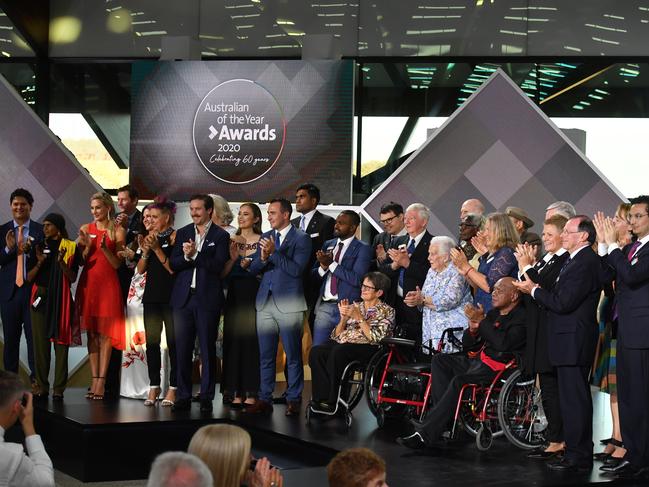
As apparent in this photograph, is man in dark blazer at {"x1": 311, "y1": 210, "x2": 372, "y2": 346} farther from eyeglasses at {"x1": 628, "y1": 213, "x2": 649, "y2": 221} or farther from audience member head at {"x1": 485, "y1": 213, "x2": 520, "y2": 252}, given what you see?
eyeglasses at {"x1": 628, "y1": 213, "x2": 649, "y2": 221}

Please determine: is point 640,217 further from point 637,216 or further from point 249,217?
point 249,217

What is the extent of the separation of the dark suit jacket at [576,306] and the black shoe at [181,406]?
288 centimetres

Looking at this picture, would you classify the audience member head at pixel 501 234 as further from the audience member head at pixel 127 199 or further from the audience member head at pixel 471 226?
the audience member head at pixel 127 199

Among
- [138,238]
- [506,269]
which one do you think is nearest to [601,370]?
[506,269]

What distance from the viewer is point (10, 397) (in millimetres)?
3842

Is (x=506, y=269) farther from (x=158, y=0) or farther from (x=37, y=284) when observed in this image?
(x=158, y=0)

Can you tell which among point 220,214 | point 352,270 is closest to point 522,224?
point 352,270

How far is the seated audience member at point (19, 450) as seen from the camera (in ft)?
12.3

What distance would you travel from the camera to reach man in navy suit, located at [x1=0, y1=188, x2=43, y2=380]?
831 cm

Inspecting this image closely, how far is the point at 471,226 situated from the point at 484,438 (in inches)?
60.3

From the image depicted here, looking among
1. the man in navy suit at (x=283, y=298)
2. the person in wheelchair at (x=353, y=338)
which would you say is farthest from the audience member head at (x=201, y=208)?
the person in wheelchair at (x=353, y=338)

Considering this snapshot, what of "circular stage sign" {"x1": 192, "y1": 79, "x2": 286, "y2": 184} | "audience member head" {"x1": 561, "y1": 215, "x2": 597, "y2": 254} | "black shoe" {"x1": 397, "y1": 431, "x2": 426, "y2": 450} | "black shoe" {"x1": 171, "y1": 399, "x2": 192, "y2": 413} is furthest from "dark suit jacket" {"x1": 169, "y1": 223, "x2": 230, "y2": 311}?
"circular stage sign" {"x1": 192, "y1": 79, "x2": 286, "y2": 184}

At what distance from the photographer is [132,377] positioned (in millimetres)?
8375

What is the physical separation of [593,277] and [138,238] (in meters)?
3.56
